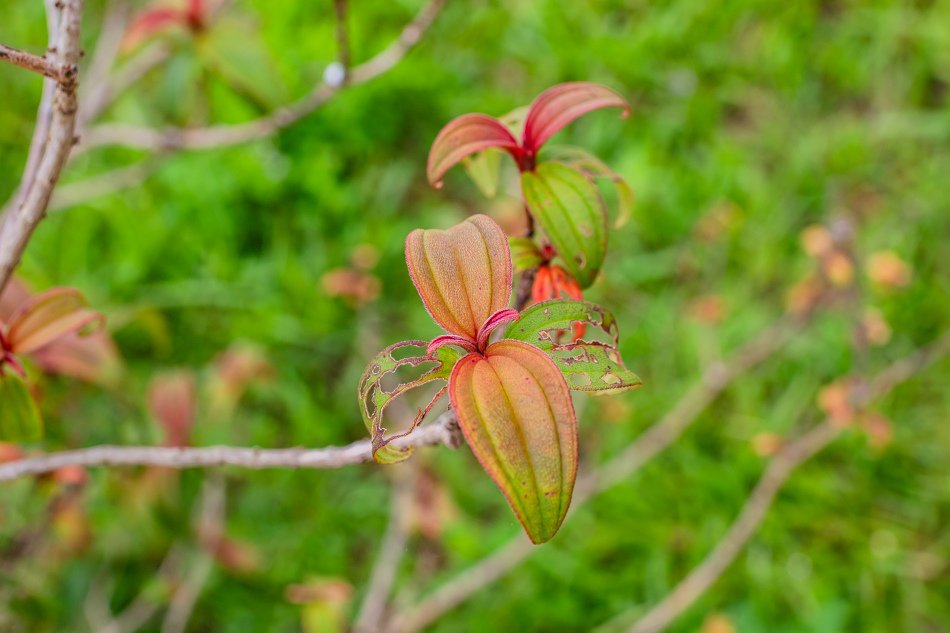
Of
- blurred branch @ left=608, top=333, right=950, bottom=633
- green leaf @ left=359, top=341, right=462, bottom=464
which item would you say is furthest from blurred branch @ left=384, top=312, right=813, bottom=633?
green leaf @ left=359, top=341, right=462, bottom=464

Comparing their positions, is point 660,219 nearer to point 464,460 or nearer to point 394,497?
point 464,460

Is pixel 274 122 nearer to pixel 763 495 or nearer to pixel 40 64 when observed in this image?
pixel 40 64

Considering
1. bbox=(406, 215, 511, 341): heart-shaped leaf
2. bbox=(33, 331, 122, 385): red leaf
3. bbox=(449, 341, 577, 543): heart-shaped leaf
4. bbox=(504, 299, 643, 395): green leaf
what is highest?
bbox=(33, 331, 122, 385): red leaf

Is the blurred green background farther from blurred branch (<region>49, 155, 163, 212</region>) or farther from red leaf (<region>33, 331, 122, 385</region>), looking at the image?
red leaf (<region>33, 331, 122, 385</region>)

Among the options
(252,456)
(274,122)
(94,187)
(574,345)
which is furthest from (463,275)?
(94,187)

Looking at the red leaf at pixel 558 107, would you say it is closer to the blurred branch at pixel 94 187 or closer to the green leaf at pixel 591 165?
the green leaf at pixel 591 165

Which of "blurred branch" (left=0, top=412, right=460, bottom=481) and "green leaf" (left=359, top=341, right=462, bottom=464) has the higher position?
"blurred branch" (left=0, top=412, right=460, bottom=481)

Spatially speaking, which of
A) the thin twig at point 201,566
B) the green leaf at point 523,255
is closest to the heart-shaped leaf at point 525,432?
the green leaf at point 523,255
